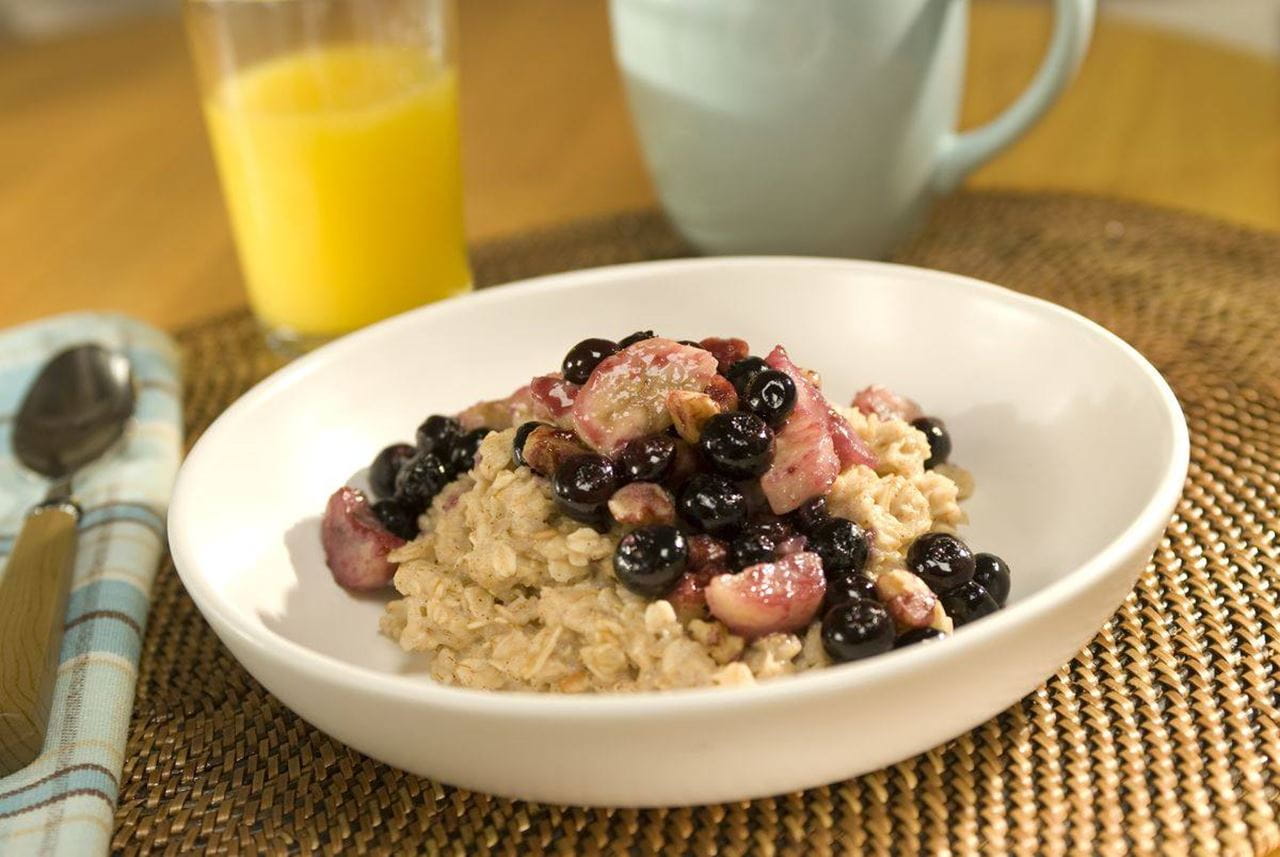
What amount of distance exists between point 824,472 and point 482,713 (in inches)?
16.0

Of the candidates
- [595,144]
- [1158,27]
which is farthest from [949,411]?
[1158,27]

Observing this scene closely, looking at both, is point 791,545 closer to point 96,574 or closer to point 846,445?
point 846,445

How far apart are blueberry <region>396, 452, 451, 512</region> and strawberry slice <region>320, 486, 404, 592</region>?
4cm

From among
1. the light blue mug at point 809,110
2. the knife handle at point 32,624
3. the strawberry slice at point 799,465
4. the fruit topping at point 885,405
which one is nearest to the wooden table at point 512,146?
the light blue mug at point 809,110

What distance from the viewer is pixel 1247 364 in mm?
1622

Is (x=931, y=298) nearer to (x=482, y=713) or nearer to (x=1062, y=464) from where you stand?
(x=1062, y=464)

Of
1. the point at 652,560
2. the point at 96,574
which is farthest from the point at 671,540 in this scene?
the point at 96,574

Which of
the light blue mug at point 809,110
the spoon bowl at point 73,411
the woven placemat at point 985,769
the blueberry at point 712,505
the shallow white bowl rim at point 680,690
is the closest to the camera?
the shallow white bowl rim at point 680,690

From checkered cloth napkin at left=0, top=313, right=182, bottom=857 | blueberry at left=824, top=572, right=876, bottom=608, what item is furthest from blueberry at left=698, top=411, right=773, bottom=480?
checkered cloth napkin at left=0, top=313, right=182, bottom=857

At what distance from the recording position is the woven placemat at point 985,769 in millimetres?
991

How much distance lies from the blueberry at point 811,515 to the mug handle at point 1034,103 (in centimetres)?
92

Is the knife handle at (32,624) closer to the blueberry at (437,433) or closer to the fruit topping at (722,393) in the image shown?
the blueberry at (437,433)

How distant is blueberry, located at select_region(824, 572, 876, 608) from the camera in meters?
1.08

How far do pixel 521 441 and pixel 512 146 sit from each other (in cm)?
147
